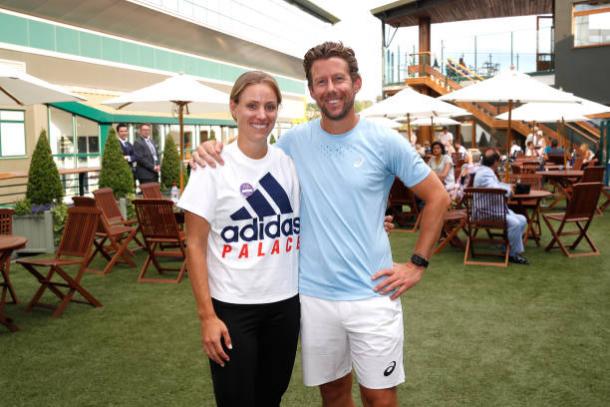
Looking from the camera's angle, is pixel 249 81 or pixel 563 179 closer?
pixel 249 81

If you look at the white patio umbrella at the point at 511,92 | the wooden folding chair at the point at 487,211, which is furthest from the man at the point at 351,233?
the white patio umbrella at the point at 511,92

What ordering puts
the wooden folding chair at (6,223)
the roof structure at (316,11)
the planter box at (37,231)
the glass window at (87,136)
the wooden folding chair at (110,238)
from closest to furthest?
the wooden folding chair at (6,223)
the wooden folding chair at (110,238)
the planter box at (37,231)
the glass window at (87,136)
the roof structure at (316,11)

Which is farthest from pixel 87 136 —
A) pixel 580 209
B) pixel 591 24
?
pixel 591 24

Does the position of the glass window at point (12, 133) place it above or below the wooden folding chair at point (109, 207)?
above

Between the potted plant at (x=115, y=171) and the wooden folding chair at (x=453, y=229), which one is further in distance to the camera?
the potted plant at (x=115, y=171)

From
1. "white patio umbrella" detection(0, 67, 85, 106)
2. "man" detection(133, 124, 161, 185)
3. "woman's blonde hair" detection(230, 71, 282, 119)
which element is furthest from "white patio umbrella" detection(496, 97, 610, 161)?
"woman's blonde hair" detection(230, 71, 282, 119)

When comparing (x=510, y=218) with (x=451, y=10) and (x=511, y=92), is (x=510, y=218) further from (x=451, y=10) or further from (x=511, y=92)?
(x=451, y=10)

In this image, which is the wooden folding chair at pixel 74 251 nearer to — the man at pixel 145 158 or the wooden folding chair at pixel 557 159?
the man at pixel 145 158

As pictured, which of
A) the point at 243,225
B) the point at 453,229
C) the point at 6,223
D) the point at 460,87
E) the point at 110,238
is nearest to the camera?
the point at 243,225

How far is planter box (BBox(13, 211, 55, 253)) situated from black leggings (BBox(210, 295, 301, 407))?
7710 mm

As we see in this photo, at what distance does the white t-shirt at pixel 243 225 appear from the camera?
7.50ft

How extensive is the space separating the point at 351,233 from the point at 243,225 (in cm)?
46

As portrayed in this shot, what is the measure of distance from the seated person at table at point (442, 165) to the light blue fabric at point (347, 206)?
8312 mm

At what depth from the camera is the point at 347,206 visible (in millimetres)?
2473
